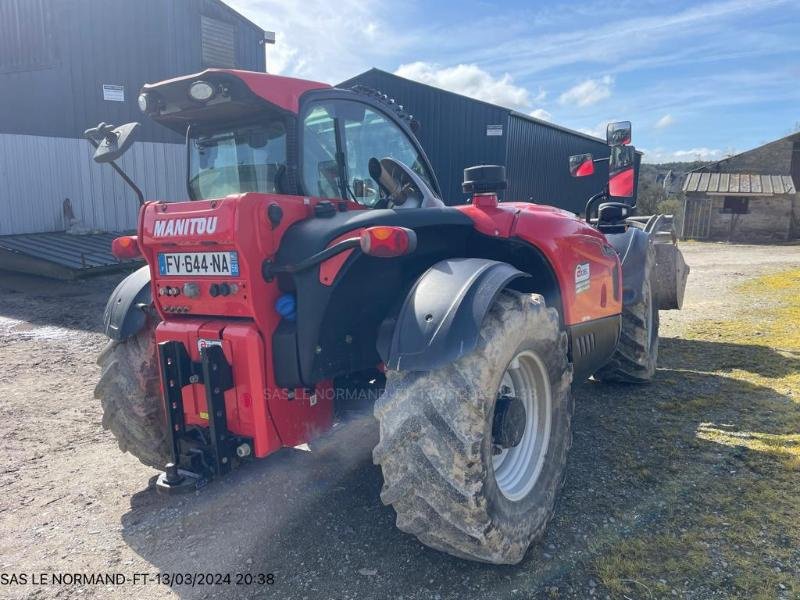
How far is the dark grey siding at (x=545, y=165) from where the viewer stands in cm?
1644

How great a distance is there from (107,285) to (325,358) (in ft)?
27.7

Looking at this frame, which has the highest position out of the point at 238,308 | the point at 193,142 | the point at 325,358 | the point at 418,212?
the point at 193,142

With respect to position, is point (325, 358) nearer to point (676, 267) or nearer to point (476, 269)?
point (476, 269)

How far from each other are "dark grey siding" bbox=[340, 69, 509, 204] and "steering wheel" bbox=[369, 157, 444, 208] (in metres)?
12.3

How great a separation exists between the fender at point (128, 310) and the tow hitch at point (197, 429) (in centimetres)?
60

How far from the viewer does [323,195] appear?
3.07 m

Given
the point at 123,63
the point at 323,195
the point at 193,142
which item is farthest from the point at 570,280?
the point at 123,63

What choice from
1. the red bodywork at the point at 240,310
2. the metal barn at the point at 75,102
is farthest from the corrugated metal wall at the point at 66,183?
the red bodywork at the point at 240,310

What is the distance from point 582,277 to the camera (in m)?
3.55

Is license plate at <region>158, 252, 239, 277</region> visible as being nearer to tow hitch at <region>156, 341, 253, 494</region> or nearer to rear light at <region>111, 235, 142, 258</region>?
tow hitch at <region>156, 341, 253, 494</region>

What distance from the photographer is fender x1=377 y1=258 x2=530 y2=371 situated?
2.36 metres

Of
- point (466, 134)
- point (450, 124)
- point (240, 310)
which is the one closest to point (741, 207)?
point (466, 134)

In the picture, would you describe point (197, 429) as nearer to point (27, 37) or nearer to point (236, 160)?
point (236, 160)

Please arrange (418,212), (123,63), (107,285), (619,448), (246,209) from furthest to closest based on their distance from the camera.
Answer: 1. (123,63)
2. (107,285)
3. (619,448)
4. (418,212)
5. (246,209)
